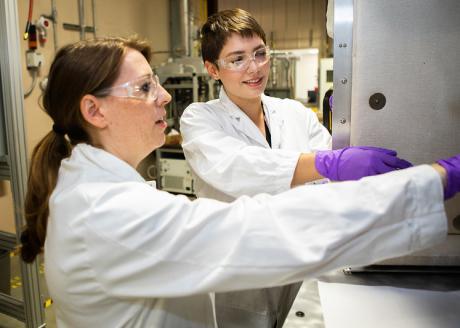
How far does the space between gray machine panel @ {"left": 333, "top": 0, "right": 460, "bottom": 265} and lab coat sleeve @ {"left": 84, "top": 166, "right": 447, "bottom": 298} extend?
0.82 feet

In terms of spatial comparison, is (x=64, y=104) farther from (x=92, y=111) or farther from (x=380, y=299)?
(x=380, y=299)

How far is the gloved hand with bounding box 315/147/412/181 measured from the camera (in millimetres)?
815

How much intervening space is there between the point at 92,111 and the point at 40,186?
0.21 metres

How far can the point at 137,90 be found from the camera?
32.1 inches

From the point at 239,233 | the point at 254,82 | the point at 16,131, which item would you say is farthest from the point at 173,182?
the point at 239,233

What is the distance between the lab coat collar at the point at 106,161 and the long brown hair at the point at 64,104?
0.31 ft

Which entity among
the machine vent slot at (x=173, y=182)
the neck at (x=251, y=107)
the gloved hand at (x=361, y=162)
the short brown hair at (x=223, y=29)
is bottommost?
the machine vent slot at (x=173, y=182)

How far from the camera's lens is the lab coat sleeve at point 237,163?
1.03 m

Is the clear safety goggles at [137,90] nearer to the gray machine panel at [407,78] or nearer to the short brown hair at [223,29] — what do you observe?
the gray machine panel at [407,78]

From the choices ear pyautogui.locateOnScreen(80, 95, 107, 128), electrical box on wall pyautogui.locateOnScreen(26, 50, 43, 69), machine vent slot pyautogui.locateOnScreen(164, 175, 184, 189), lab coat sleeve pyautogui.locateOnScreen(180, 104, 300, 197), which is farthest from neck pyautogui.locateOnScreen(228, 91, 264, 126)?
machine vent slot pyautogui.locateOnScreen(164, 175, 184, 189)

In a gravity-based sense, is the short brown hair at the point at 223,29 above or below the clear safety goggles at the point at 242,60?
above

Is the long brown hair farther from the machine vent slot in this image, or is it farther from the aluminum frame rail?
the machine vent slot

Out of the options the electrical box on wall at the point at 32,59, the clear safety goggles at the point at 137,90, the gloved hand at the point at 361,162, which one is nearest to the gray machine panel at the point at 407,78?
the gloved hand at the point at 361,162

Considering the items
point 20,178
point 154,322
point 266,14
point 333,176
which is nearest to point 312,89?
point 266,14
